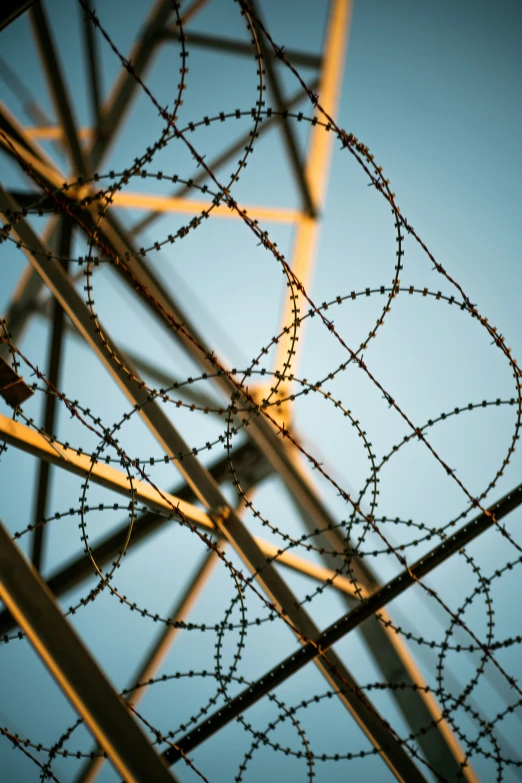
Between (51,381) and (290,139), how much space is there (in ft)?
12.6

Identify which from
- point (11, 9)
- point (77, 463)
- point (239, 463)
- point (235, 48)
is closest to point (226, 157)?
point (235, 48)

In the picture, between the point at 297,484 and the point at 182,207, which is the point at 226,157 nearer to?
the point at 182,207

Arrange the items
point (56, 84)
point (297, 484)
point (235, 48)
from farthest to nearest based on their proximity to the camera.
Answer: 1. point (235, 48)
2. point (297, 484)
3. point (56, 84)

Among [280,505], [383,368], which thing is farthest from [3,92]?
[280,505]

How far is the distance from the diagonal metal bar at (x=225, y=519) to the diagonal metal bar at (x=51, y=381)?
3.25 feet

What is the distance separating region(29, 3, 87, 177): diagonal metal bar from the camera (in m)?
6.83

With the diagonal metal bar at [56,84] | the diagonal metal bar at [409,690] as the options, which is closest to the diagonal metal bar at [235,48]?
the diagonal metal bar at [56,84]

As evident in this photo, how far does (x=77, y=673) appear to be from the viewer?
13.6 feet

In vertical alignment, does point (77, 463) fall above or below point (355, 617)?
above

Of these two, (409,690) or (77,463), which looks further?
(409,690)

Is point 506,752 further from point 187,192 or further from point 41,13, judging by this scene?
point 41,13

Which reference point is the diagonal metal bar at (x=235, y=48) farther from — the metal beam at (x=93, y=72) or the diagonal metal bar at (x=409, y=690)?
the diagonal metal bar at (x=409, y=690)

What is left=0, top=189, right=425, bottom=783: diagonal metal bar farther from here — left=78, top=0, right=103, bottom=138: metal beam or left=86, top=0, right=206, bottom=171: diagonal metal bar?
left=78, top=0, right=103, bottom=138: metal beam

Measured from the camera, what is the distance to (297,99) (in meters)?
9.58
